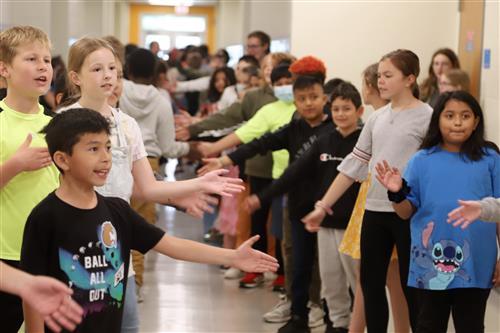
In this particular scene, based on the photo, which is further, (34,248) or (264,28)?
(264,28)

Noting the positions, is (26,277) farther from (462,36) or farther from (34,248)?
(462,36)

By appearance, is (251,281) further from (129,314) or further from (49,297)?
(49,297)

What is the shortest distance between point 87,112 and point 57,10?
1040 cm

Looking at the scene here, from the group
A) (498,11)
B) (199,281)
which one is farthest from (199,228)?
(498,11)

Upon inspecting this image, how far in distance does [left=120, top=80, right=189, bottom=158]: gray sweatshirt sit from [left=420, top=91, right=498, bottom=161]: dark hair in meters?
2.69

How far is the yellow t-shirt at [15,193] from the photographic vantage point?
3.45 meters

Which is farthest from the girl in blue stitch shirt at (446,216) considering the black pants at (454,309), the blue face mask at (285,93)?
the blue face mask at (285,93)

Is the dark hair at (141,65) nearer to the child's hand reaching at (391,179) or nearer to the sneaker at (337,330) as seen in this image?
the sneaker at (337,330)

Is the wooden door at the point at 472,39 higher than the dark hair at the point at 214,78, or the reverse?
the wooden door at the point at 472,39

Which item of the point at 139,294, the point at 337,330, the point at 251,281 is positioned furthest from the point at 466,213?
the point at 251,281

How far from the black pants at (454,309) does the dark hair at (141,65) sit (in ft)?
10.6

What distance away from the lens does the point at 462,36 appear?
798cm

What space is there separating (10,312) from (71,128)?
0.84m

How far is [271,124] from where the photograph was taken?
6.73 meters
